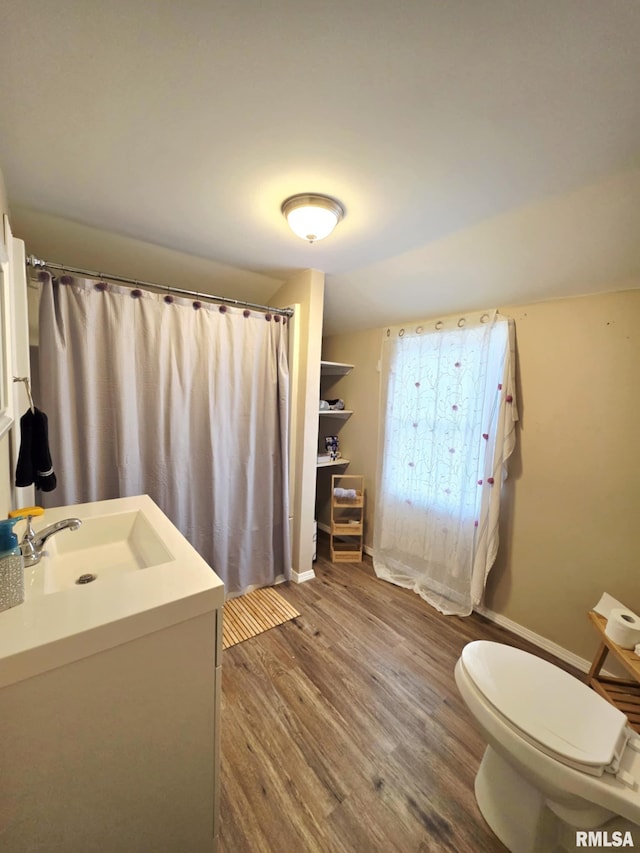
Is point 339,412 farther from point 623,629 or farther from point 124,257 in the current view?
point 623,629

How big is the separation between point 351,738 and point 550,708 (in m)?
0.79

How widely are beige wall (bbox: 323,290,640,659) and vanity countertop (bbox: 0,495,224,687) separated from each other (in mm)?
1869

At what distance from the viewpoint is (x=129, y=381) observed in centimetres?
180

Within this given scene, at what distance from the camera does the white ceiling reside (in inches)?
28.8

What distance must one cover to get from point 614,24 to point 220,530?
8.23 ft

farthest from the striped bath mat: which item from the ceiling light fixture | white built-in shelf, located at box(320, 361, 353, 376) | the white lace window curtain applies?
the ceiling light fixture

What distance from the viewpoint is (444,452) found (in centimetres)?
225

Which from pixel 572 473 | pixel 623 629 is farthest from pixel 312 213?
pixel 623 629

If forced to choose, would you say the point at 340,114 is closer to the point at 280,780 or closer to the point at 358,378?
the point at 358,378

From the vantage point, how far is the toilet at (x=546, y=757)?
880 millimetres

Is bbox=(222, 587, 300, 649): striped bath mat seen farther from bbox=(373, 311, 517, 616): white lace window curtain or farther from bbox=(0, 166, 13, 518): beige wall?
bbox=(0, 166, 13, 518): beige wall

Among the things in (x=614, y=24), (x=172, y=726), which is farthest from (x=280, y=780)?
(x=614, y=24)

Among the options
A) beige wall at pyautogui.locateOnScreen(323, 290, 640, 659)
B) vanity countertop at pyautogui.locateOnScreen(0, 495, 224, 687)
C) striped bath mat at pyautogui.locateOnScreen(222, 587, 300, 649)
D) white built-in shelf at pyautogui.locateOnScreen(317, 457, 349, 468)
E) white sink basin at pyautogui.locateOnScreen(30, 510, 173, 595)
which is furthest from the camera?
white built-in shelf at pyautogui.locateOnScreen(317, 457, 349, 468)

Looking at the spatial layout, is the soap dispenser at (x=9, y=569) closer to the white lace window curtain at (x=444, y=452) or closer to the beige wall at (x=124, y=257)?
the beige wall at (x=124, y=257)
